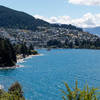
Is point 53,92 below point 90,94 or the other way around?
below

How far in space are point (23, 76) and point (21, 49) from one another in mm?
70118

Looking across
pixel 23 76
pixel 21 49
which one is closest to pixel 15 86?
pixel 23 76

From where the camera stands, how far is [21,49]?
15425 cm

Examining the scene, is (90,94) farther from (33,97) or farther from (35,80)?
(35,80)

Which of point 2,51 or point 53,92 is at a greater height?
point 2,51

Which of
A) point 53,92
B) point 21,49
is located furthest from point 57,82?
point 21,49

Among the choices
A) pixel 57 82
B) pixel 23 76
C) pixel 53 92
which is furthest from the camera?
pixel 23 76

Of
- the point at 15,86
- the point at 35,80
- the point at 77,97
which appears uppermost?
the point at 77,97

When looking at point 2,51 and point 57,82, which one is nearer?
point 57,82

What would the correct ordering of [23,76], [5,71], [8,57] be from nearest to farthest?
[23,76], [5,71], [8,57]

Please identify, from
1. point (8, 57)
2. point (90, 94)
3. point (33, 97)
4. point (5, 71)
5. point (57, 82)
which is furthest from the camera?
point (8, 57)

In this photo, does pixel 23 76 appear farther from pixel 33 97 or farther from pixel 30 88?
pixel 33 97

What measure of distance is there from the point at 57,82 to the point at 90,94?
199ft

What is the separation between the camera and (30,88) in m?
64.5
